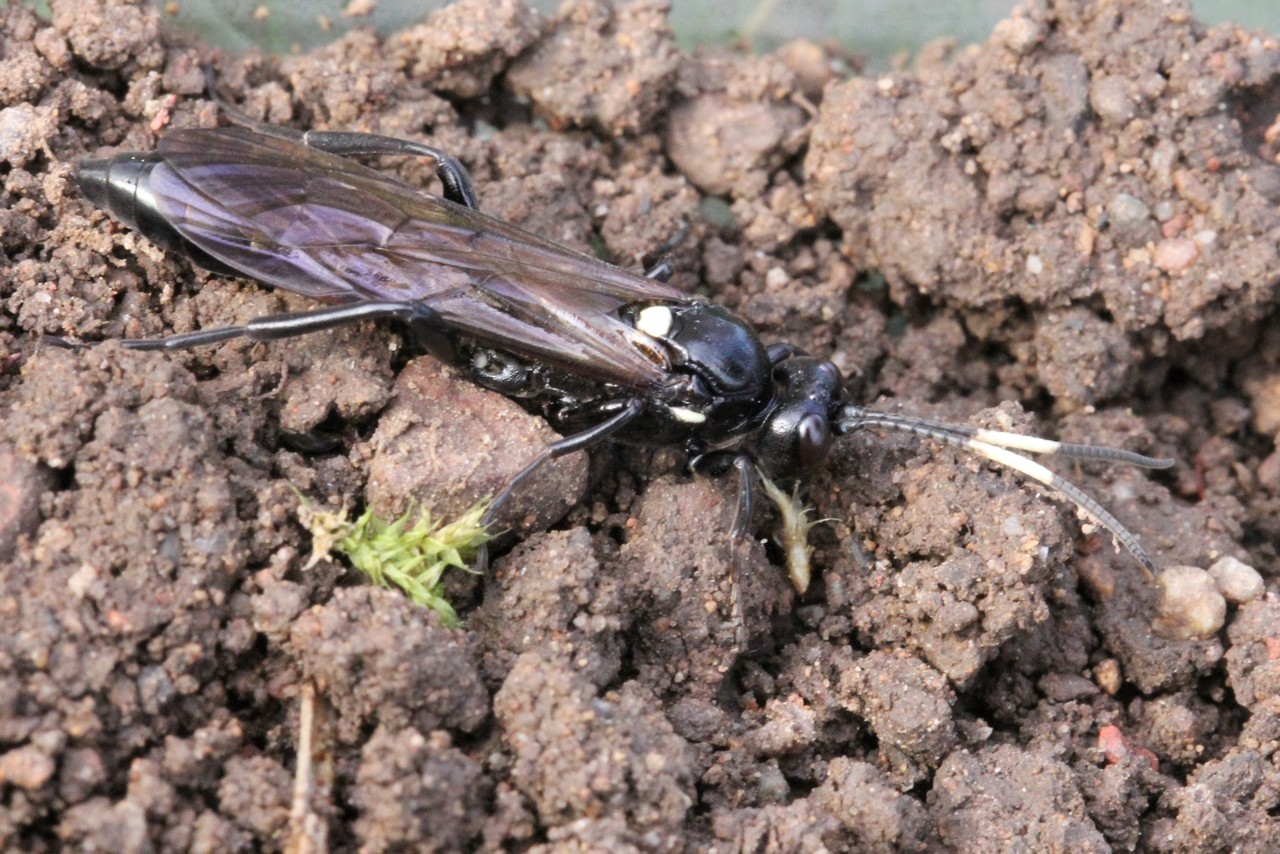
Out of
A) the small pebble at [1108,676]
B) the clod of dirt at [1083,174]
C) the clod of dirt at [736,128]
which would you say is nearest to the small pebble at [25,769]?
the small pebble at [1108,676]

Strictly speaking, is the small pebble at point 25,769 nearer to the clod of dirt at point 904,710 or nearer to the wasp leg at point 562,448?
the wasp leg at point 562,448

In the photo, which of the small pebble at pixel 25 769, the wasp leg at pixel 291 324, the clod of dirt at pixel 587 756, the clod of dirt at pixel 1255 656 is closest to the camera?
the small pebble at pixel 25 769

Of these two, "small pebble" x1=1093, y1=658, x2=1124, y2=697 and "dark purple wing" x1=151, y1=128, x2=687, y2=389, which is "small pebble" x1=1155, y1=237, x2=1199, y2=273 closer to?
"small pebble" x1=1093, y1=658, x2=1124, y2=697

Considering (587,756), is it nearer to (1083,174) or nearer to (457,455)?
(457,455)

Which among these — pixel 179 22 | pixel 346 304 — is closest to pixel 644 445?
pixel 346 304

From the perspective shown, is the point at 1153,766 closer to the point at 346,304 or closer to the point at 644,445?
the point at 644,445

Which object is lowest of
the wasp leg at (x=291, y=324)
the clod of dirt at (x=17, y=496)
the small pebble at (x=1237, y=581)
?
the small pebble at (x=1237, y=581)

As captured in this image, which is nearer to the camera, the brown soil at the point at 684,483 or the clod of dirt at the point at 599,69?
the brown soil at the point at 684,483
